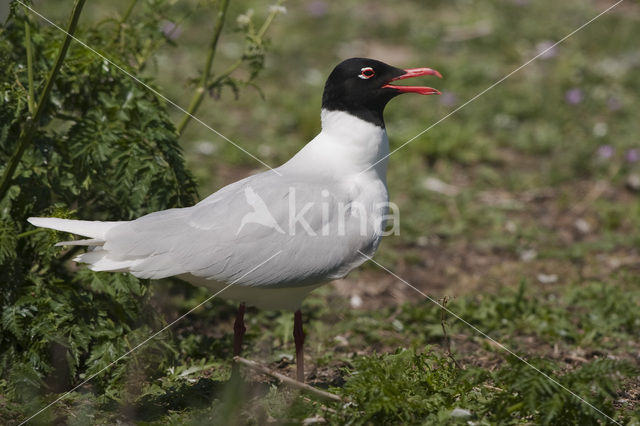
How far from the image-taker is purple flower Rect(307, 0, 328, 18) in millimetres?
9477

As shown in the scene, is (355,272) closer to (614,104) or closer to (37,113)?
(37,113)

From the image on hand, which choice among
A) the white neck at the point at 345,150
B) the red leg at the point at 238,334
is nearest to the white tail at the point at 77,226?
the red leg at the point at 238,334

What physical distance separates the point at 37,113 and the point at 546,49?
6.18 meters

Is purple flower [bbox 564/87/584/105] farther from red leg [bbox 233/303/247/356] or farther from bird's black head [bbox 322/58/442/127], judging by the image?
red leg [bbox 233/303/247/356]

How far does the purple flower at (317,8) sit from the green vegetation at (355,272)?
1.59 m

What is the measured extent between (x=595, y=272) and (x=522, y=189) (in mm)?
1316

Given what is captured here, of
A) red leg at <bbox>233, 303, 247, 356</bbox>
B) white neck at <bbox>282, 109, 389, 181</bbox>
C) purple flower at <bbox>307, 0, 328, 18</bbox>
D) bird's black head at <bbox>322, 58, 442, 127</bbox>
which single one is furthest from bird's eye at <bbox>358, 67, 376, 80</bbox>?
purple flower at <bbox>307, 0, 328, 18</bbox>

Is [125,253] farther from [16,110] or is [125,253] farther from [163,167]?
[16,110]

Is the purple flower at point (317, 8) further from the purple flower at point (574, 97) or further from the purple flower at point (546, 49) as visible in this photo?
the purple flower at point (574, 97)

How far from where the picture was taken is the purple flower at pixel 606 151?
21.0ft

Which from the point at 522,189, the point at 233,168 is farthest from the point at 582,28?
the point at 233,168

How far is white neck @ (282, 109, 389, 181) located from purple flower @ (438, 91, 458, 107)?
3965 millimetres

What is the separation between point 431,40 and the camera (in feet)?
28.6

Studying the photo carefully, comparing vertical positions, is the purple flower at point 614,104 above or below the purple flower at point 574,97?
below
